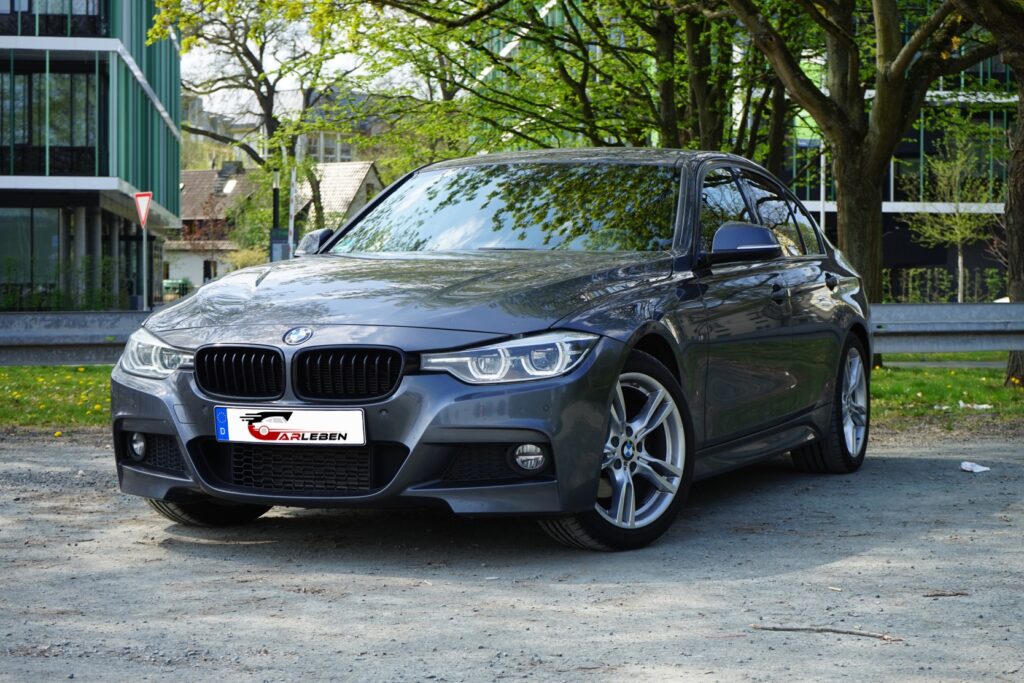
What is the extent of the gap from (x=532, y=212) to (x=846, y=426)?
8.04ft

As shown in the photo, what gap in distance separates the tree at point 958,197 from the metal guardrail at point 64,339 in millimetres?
45466

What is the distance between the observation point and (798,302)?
757 centimetres

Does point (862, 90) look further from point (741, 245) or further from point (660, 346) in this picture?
point (660, 346)

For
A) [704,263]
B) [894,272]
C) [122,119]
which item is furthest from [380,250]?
[894,272]

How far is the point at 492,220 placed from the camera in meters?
6.91

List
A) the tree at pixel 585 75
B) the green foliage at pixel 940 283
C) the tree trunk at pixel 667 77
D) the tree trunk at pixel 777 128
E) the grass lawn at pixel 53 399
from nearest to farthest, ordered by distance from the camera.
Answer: the grass lawn at pixel 53 399 < the tree trunk at pixel 667 77 < the tree at pixel 585 75 < the tree trunk at pixel 777 128 < the green foliage at pixel 940 283

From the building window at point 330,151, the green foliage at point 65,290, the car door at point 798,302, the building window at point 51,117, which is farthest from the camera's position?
the building window at point 330,151

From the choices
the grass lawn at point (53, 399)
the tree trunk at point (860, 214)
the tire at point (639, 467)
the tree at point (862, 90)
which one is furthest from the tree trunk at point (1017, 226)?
the tire at point (639, 467)

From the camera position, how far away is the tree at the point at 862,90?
15.1 metres

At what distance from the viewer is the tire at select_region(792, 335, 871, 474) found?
26.7 feet

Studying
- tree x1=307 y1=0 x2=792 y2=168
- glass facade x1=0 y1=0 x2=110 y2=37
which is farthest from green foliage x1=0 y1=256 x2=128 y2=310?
tree x1=307 y1=0 x2=792 y2=168

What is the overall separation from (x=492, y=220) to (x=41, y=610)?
9.21 feet

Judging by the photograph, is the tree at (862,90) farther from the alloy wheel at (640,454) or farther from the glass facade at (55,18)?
the glass facade at (55,18)

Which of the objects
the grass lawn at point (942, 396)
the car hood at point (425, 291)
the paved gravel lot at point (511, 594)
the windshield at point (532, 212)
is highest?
the windshield at point (532, 212)
